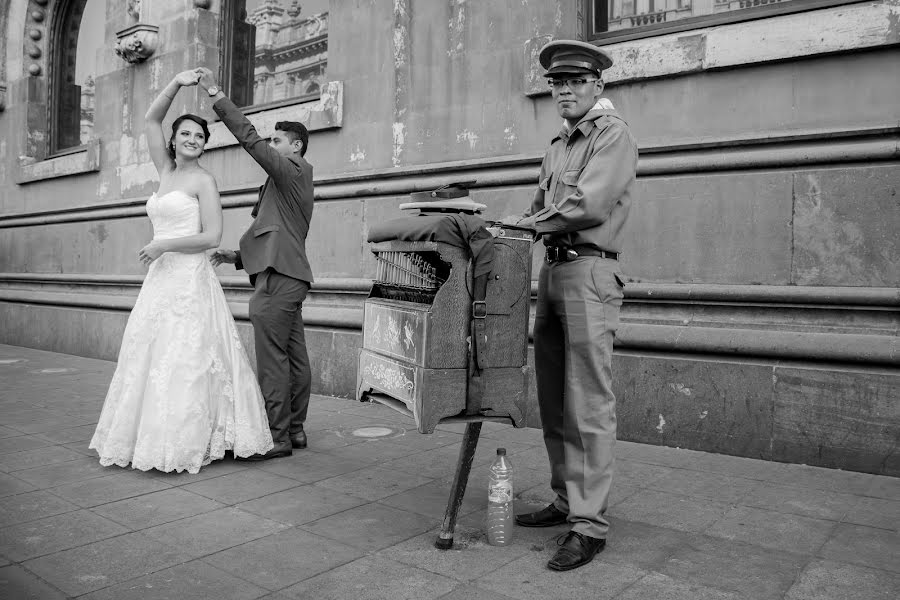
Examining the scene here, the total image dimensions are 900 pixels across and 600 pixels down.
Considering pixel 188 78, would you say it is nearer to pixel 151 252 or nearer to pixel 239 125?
pixel 239 125

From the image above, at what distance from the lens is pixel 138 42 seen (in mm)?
9602

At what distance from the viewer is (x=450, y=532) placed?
3410 mm

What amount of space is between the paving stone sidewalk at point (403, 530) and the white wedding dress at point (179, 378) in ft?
0.51

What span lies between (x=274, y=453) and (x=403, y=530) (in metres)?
1.66

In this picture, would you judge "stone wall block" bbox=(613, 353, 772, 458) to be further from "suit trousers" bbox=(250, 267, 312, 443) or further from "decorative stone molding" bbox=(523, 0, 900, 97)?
"suit trousers" bbox=(250, 267, 312, 443)

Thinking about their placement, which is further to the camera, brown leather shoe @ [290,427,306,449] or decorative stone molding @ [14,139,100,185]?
decorative stone molding @ [14,139,100,185]

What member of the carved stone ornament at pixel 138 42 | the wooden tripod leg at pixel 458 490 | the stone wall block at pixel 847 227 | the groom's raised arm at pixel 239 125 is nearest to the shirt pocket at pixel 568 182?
the wooden tripod leg at pixel 458 490

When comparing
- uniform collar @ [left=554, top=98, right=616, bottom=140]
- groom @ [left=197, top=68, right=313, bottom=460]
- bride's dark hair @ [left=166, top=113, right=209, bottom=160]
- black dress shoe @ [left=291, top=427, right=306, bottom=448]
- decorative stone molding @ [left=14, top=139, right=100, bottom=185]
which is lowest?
black dress shoe @ [left=291, top=427, right=306, bottom=448]

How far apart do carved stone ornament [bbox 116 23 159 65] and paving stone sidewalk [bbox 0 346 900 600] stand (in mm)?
5895

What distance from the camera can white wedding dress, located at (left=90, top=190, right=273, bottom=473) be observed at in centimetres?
467

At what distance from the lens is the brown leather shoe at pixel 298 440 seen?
5.31 m

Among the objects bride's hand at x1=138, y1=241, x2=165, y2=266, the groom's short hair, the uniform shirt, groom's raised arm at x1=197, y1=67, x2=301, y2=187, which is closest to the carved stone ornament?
the groom's short hair

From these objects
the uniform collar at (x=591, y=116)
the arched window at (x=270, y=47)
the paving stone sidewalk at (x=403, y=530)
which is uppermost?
the arched window at (x=270, y=47)

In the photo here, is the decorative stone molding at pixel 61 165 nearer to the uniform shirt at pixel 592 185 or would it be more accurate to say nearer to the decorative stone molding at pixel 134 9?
the decorative stone molding at pixel 134 9
